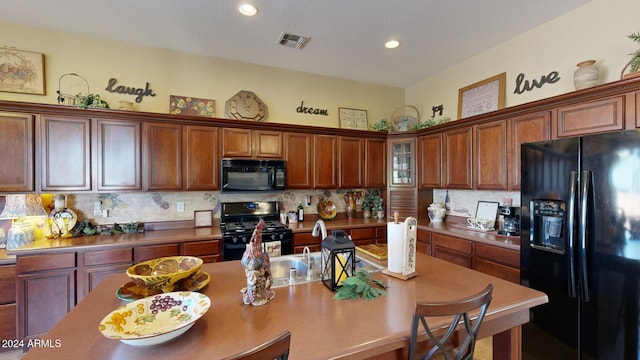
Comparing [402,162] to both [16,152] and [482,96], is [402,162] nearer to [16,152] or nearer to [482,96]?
[482,96]

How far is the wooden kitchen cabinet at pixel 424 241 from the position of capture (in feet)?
11.7

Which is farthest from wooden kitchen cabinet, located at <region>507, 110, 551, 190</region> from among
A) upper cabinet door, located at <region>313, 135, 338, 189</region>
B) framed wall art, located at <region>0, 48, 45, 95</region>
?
framed wall art, located at <region>0, 48, 45, 95</region>

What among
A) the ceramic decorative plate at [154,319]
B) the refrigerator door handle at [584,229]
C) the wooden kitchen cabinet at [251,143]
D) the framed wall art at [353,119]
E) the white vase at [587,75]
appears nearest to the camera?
the ceramic decorative plate at [154,319]

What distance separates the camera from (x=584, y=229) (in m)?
1.86

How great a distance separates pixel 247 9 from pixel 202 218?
2443mm

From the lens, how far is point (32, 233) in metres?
2.71

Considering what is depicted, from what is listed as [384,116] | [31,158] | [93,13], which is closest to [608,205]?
[384,116]

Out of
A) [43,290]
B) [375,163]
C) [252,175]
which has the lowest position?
[43,290]

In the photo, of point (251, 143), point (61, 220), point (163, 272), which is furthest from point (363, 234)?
point (61, 220)

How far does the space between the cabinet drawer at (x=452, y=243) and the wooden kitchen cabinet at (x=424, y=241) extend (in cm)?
10

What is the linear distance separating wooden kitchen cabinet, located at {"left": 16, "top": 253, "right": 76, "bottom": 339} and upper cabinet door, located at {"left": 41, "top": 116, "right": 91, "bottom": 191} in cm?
72

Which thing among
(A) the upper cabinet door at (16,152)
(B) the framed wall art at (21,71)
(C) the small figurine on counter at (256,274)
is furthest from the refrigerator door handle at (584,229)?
(B) the framed wall art at (21,71)

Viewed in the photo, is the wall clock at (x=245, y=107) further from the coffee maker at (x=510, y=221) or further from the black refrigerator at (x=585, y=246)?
the coffee maker at (x=510, y=221)

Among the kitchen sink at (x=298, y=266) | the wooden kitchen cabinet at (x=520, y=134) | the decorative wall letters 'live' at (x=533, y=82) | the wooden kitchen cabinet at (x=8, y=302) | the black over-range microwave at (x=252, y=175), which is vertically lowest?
the wooden kitchen cabinet at (x=8, y=302)
